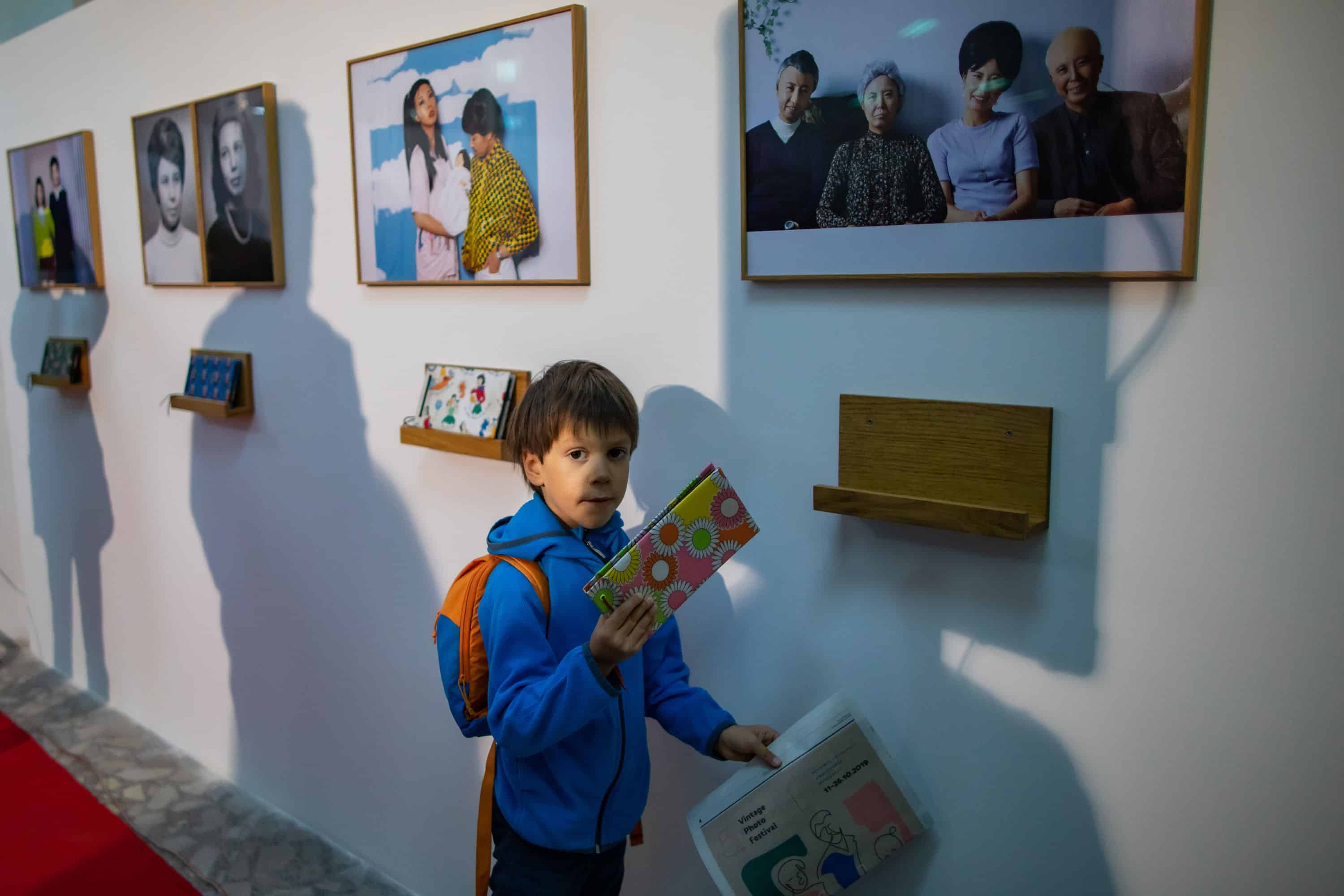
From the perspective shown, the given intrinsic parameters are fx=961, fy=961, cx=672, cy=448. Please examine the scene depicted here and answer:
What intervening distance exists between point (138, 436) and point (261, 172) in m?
1.00

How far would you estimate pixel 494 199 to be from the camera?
1.67 metres

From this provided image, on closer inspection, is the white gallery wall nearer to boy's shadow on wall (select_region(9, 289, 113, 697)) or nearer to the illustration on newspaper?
the illustration on newspaper

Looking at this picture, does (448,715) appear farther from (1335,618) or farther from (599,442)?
(1335,618)

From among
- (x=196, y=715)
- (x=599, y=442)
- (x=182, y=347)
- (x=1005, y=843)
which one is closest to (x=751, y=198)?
(x=599, y=442)

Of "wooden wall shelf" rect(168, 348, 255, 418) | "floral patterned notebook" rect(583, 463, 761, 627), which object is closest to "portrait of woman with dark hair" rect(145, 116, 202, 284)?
"wooden wall shelf" rect(168, 348, 255, 418)

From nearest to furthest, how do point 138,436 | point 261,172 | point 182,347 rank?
point 261,172 → point 182,347 → point 138,436

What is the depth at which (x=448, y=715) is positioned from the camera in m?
1.95

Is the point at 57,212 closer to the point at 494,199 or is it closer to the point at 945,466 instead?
the point at 494,199

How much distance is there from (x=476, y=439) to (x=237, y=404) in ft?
3.08

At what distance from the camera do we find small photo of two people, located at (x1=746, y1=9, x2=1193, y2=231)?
1035 mm

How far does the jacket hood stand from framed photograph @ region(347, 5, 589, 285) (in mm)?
455

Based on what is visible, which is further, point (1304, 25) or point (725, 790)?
point (725, 790)

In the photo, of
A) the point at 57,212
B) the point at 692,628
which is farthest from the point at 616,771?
the point at 57,212

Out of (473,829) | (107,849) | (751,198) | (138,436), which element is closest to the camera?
(751,198)
